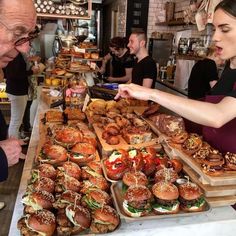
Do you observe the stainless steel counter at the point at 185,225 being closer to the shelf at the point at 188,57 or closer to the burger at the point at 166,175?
the burger at the point at 166,175

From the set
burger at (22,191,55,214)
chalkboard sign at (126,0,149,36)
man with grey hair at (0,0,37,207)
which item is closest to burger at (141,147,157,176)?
burger at (22,191,55,214)

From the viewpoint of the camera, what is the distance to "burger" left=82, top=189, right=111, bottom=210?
3.79 ft

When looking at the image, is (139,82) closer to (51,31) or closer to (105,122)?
(105,122)

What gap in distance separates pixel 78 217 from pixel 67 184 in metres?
0.22

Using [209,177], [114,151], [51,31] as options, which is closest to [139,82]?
[114,151]

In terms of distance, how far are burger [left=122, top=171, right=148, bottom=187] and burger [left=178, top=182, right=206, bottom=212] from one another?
0.17 meters

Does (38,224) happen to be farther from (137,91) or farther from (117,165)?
(137,91)

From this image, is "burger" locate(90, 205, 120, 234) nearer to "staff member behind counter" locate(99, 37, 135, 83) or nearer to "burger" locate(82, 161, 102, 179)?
"burger" locate(82, 161, 102, 179)

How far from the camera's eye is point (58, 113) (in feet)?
7.39

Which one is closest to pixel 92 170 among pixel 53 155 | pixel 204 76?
pixel 53 155

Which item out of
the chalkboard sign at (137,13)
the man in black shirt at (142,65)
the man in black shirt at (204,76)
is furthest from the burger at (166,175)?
the chalkboard sign at (137,13)

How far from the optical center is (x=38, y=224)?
103cm

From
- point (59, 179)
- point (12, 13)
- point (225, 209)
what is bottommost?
point (225, 209)

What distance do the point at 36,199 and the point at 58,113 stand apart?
1.19m
